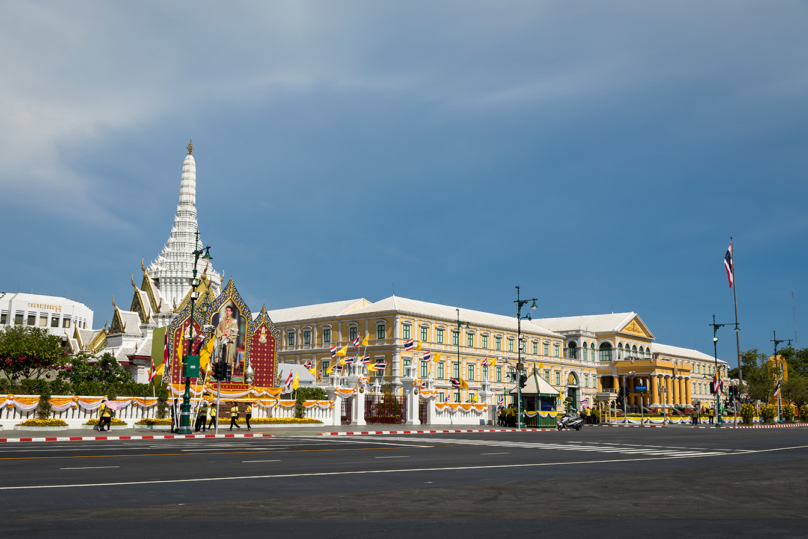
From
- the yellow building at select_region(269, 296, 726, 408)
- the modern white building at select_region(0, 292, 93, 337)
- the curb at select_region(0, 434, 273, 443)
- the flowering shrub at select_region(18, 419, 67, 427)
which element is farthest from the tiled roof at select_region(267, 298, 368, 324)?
the curb at select_region(0, 434, 273, 443)

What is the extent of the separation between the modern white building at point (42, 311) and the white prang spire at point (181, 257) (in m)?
47.4

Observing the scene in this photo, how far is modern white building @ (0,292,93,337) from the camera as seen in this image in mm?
115625

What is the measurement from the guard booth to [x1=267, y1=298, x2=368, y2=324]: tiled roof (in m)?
40.9

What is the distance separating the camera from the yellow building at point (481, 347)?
78688mm

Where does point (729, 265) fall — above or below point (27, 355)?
above

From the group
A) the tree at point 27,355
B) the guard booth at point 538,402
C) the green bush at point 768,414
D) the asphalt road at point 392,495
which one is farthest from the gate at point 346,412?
the green bush at point 768,414

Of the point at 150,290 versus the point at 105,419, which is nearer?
the point at 105,419

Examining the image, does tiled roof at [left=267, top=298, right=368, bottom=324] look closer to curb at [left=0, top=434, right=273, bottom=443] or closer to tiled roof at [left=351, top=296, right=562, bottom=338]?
tiled roof at [left=351, top=296, right=562, bottom=338]

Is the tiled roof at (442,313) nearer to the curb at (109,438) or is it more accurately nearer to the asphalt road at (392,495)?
the curb at (109,438)

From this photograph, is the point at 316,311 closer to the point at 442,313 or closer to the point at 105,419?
the point at 442,313

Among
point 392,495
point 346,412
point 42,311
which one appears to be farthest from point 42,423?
point 42,311

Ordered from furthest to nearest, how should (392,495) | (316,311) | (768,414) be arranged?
(316,311)
(768,414)
(392,495)

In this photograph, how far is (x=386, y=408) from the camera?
46.9 metres

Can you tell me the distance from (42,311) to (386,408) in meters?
94.2
